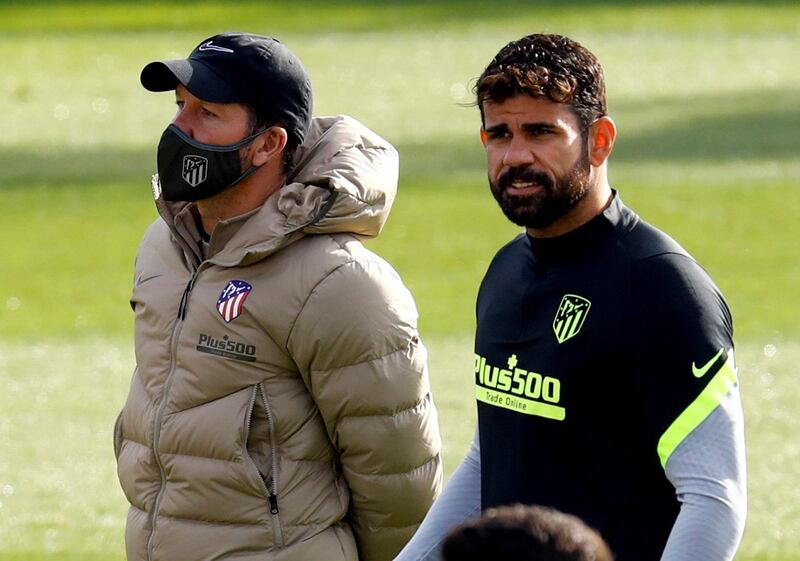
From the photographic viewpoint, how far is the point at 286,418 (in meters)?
3.99

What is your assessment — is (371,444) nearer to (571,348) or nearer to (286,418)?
(286,418)

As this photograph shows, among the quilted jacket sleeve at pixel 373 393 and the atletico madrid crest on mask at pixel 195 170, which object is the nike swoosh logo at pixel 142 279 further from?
the quilted jacket sleeve at pixel 373 393

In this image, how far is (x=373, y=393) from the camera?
159 inches

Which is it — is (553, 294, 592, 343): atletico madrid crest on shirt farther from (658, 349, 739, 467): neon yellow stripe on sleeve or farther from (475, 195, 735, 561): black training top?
(658, 349, 739, 467): neon yellow stripe on sleeve

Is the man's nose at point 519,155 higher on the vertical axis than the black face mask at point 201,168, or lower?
higher

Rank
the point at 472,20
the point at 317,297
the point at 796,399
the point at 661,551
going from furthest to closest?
the point at 472,20 → the point at 796,399 → the point at 317,297 → the point at 661,551

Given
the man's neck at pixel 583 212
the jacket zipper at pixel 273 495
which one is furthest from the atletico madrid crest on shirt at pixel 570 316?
the jacket zipper at pixel 273 495

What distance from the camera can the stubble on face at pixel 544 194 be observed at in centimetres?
325

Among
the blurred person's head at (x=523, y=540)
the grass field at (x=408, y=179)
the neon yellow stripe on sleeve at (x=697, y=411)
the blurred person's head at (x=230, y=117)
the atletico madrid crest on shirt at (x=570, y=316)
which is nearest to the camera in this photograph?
the blurred person's head at (x=523, y=540)

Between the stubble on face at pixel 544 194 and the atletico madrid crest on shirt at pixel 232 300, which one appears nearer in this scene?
the stubble on face at pixel 544 194

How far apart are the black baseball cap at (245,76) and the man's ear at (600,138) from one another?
108 centimetres

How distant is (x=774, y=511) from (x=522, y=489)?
5.61 metres

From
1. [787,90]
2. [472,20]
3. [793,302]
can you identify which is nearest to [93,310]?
[793,302]

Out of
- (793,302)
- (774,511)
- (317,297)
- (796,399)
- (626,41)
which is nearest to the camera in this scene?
(317,297)
